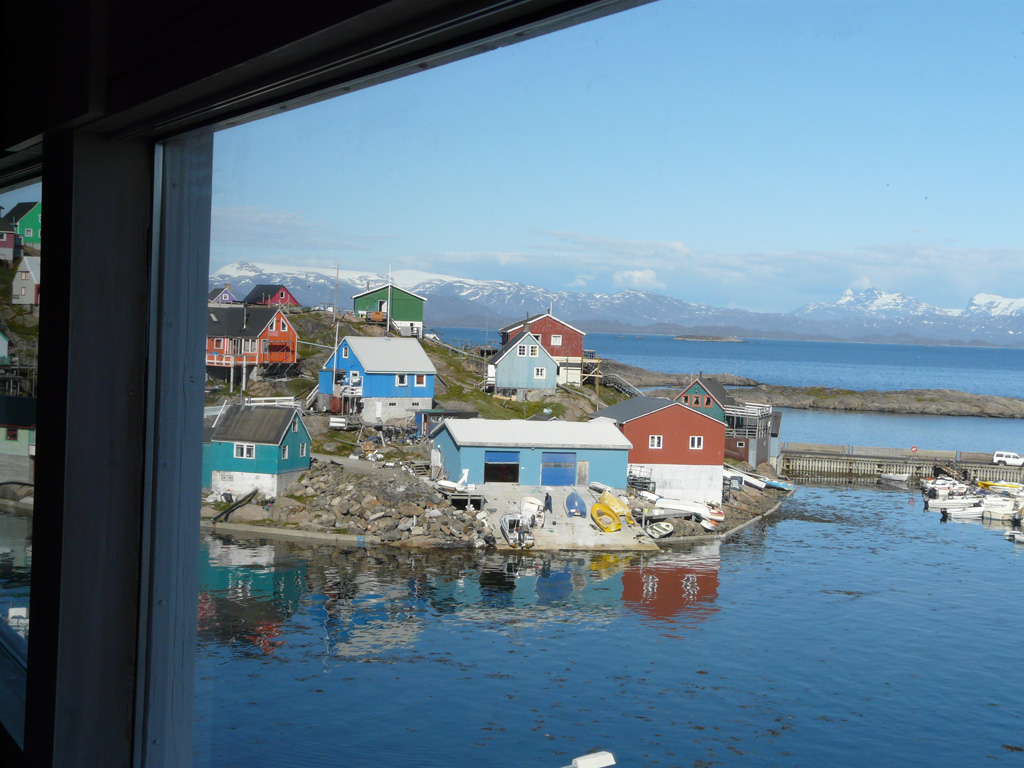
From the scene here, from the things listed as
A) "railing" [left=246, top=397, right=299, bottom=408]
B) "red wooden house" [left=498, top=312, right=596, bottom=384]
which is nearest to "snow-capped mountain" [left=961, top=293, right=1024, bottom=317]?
"railing" [left=246, top=397, right=299, bottom=408]

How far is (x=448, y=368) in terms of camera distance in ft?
73.7

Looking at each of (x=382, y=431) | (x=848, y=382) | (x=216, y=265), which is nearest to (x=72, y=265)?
(x=216, y=265)

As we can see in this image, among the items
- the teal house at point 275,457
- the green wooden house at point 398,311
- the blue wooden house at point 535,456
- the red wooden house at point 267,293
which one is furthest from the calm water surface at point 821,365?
the red wooden house at point 267,293

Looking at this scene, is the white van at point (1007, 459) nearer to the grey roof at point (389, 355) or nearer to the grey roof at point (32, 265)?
the grey roof at point (389, 355)

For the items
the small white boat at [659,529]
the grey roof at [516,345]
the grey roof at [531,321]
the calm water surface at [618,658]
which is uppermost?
the grey roof at [531,321]

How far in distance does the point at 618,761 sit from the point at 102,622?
7.91m

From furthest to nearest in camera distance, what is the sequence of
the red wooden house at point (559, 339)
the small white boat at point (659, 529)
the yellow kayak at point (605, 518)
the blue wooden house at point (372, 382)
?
the red wooden house at point (559, 339)
the blue wooden house at point (372, 382)
the small white boat at point (659, 529)
the yellow kayak at point (605, 518)

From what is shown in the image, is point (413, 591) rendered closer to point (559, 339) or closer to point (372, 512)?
point (372, 512)

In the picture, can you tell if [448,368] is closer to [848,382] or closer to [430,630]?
[430,630]

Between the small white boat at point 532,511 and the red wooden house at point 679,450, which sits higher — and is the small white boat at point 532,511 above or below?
below

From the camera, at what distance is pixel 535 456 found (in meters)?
14.2

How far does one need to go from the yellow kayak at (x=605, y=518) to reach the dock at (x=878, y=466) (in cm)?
1006

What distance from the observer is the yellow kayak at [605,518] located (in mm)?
13281

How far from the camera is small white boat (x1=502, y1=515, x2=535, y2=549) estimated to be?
41.4 feet
